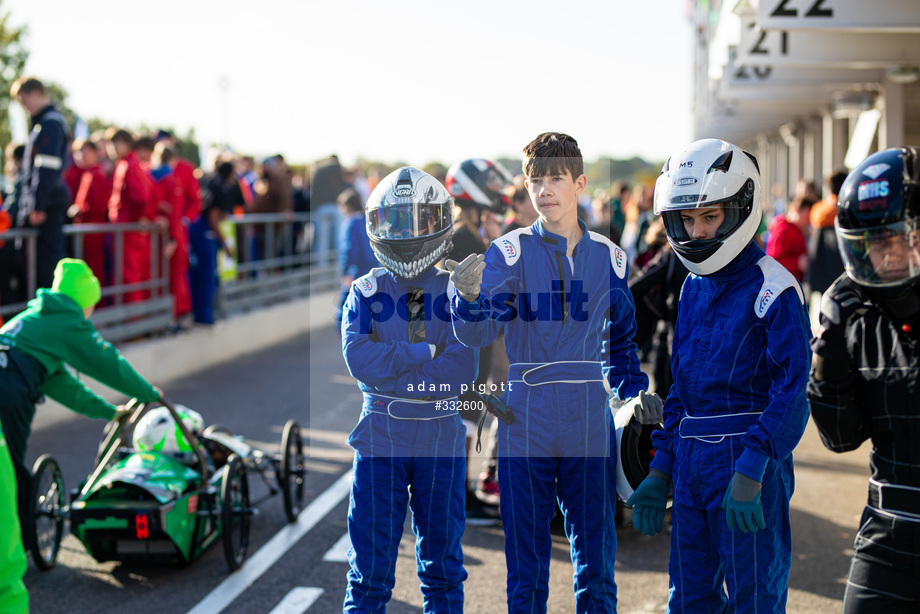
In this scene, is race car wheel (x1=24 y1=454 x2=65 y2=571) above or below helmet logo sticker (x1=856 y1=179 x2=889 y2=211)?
below

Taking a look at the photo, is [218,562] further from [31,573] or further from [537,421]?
[537,421]

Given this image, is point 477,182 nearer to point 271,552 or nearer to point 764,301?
point 271,552

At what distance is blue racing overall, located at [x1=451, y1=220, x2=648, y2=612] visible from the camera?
3.90 metres

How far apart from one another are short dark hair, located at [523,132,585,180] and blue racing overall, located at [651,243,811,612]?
0.75 meters

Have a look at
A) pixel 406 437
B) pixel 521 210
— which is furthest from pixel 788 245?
pixel 406 437

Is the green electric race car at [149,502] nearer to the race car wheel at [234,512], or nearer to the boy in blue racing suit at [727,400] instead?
the race car wheel at [234,512]

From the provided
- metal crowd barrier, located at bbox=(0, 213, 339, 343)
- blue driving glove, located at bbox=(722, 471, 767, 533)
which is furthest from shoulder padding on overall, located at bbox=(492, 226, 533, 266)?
metal crowd barrier, located at bbox=(0, 213, 339, 343)

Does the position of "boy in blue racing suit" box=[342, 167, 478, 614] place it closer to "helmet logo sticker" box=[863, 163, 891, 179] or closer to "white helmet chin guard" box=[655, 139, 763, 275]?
"white helmet chin guard" box=[655, 139, 763, 275]

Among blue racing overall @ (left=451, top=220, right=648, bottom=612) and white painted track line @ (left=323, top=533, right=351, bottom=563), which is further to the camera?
white painted track line @ (left=323, top=533, right=351, bottom=563)

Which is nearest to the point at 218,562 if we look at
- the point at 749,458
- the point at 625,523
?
the point at 625,523

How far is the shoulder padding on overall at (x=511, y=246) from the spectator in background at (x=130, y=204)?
802 cm

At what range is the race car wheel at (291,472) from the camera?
6203mm

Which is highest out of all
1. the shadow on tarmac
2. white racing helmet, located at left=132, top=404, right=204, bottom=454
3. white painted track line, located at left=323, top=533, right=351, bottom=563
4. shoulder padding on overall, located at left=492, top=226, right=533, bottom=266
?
shoulder padding on overall, located at left=492, top=226, right=533, bottom=266

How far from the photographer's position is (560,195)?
3.96m
